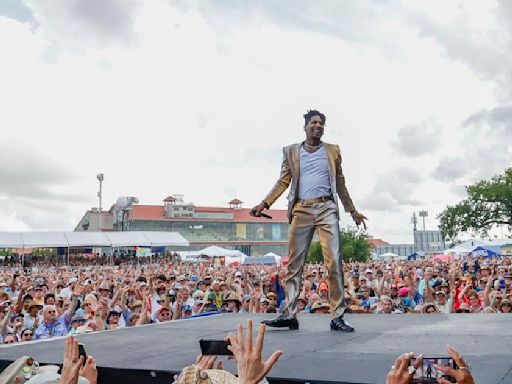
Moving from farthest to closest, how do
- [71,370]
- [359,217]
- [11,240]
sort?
[11,240] → [359,217] → [71,370]

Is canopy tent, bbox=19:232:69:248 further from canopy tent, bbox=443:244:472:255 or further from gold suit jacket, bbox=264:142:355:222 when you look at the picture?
gold suit jacket, bbox=264:142:355:222

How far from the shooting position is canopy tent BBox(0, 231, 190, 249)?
31.5 m

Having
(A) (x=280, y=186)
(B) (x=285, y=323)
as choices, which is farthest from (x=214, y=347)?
(A) (x=280, y=186)

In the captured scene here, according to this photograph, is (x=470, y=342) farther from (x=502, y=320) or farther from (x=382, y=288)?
(x=382, y=288)

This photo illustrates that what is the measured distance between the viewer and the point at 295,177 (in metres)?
5.25

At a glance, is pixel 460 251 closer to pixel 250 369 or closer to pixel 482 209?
pixel 482 209

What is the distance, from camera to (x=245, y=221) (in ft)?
322

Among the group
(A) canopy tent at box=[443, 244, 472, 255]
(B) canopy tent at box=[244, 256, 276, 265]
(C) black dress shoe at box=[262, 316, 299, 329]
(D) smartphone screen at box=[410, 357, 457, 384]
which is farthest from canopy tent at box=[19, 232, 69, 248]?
(D) smartphone screen at box=[410, 357, 457, 384]

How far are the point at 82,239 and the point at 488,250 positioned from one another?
25001 millimetres

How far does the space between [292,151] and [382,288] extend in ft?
24.2

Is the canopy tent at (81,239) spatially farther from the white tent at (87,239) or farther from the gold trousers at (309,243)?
the gold trousers at (309,243)

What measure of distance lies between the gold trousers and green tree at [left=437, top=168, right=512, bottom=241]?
4813cm

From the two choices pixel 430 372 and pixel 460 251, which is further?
pixel 460 251

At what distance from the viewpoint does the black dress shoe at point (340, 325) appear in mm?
4773
